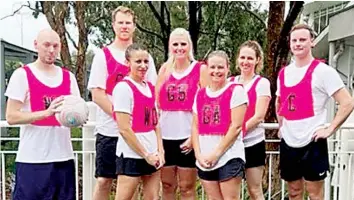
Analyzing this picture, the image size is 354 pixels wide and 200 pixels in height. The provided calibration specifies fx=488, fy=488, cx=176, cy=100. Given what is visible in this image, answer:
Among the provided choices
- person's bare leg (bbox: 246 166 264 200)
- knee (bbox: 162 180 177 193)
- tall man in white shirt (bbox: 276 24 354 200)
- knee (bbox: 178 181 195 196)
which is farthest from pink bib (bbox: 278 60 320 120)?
knee (bbox: 162 180 177 193)

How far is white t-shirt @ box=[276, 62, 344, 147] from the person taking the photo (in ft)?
9.15

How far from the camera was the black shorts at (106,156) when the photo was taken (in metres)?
2.99

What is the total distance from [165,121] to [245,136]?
0.51 metres

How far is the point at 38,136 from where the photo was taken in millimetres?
2559

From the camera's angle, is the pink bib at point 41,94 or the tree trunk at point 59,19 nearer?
the pink bib at point 41,94

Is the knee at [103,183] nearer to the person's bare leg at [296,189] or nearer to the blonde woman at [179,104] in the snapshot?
the blonde woman at [179,104]

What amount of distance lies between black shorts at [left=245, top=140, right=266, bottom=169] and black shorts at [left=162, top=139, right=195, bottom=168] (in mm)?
343

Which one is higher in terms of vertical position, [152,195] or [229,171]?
[229,171]

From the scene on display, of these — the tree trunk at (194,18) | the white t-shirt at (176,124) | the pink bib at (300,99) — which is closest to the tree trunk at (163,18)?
the tree trunk at (194,18)

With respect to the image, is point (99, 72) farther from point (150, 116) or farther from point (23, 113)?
point (23, 113)

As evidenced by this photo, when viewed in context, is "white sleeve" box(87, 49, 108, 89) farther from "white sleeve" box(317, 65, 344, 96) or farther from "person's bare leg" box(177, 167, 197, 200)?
"white sleeve" box(317, 65, 344, 96)

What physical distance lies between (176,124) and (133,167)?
0.39 meters

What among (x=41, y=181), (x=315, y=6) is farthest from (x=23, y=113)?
(x=315, y=6)

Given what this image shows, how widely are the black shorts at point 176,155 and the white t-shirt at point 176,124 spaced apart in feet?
0.10
